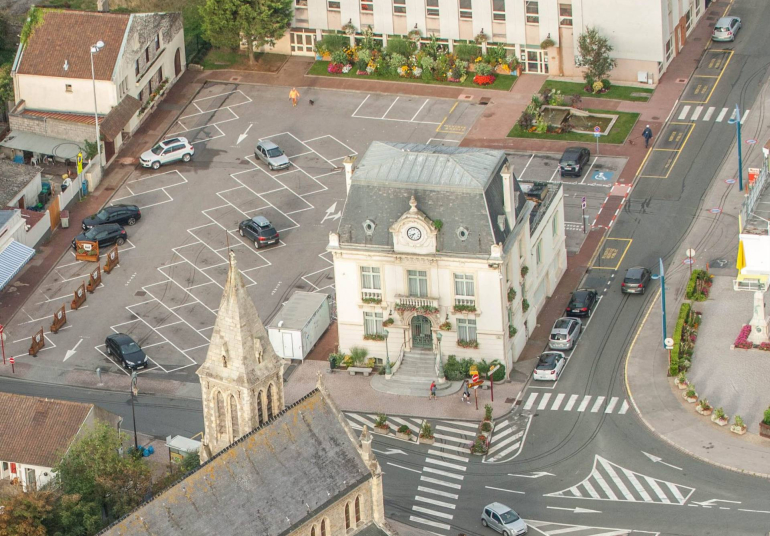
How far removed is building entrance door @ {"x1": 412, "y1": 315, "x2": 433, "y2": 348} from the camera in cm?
14312

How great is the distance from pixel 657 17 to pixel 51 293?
6262cm

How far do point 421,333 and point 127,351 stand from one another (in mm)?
22478

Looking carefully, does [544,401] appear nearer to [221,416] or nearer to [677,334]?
[677,334]

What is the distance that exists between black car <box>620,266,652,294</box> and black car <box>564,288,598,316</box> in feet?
9.87

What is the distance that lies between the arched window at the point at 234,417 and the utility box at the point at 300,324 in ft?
111

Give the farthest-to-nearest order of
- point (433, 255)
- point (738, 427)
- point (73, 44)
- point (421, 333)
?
point (73, 44) → point (421, 333) → point (433, 255) → point (738, 427)

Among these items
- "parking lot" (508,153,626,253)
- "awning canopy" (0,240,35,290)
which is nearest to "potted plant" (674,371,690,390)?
"parking lot" (508,153,626,253)

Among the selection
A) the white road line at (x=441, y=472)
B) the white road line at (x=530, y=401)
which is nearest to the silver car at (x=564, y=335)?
the white road line at (x=530, y=401)

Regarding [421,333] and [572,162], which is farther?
[572,162]

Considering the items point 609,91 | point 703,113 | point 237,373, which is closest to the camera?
point 237,373

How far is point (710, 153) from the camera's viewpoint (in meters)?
171

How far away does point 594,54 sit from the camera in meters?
178

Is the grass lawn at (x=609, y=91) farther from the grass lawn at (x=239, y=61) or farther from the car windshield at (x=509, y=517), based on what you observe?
the car windshield at (x=509, y=517)

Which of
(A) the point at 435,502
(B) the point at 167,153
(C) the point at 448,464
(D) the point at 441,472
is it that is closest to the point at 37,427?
(A) the point at 435,502
